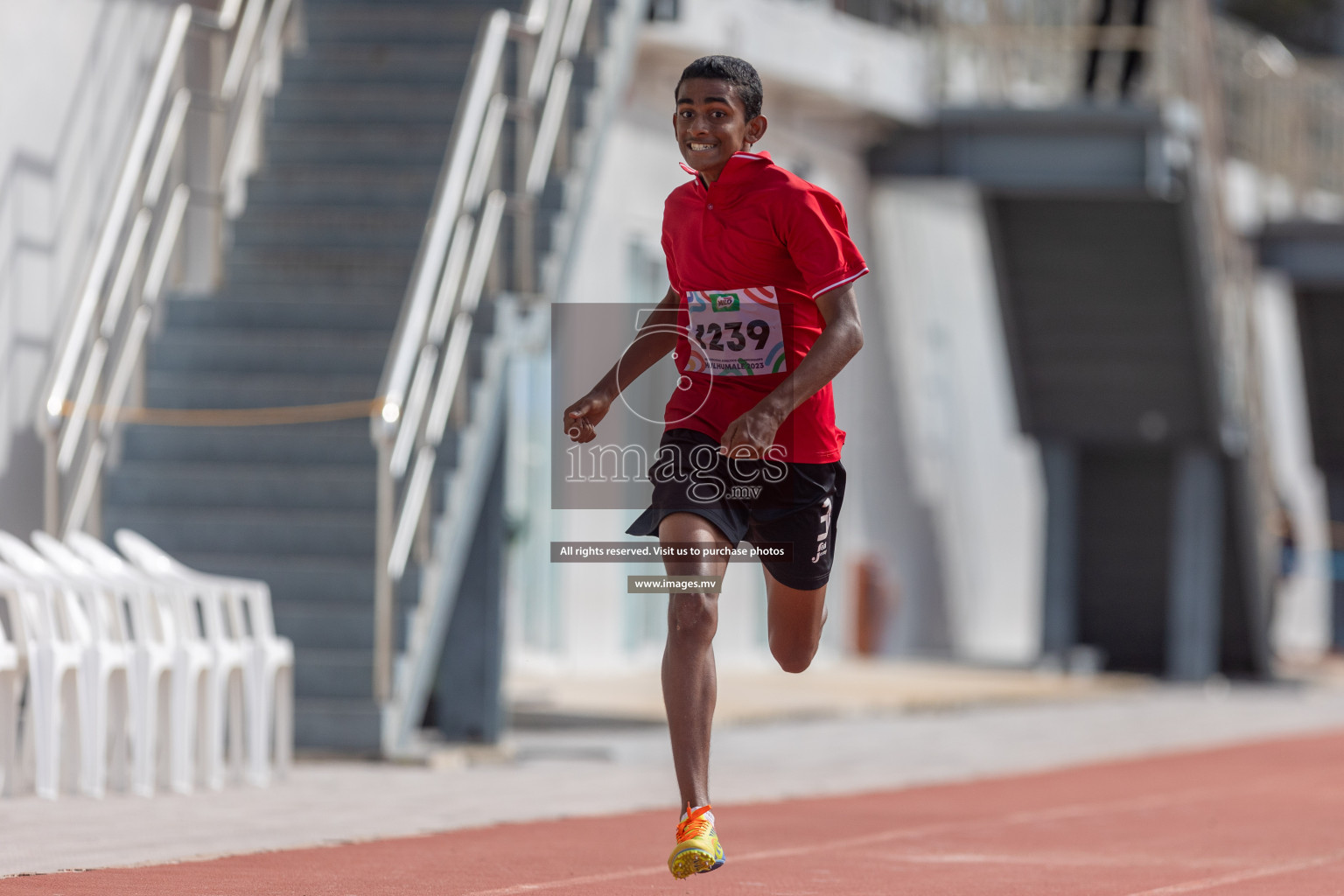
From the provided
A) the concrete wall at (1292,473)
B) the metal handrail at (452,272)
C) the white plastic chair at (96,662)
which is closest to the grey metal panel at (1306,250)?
the concrete wall at (1292,473)

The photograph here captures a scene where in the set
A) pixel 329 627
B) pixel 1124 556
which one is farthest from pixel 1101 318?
pixel 329 627

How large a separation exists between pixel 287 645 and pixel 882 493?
512 inches

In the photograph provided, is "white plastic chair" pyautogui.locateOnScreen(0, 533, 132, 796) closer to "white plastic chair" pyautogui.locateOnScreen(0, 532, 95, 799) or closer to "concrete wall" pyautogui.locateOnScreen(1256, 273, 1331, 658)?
"white plastic chair" pyautogui.locateOnScreen(0, 532, 95, 799)

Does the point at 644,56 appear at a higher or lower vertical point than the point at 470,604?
higher

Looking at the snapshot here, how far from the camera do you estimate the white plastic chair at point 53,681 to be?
26.4ft

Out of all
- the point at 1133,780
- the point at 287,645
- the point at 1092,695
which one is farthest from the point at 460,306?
the point at 1092,695

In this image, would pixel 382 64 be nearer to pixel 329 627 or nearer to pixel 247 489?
pixel 247 489

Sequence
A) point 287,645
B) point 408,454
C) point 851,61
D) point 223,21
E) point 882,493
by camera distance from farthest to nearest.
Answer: point 882,493 < point 851,61 < point 223,21 < point 408,454 < point 287,645

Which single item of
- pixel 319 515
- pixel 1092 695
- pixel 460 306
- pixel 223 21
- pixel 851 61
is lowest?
pixel 1092 695

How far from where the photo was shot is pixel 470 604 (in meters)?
10.6

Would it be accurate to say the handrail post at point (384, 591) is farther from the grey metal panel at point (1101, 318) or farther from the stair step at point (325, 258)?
the grey metal panel at point (1101, 318)

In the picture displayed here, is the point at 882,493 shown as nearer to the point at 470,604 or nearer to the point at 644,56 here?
the point at 644,56

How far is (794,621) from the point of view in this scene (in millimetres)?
5375

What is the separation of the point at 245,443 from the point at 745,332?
19.3 ft
